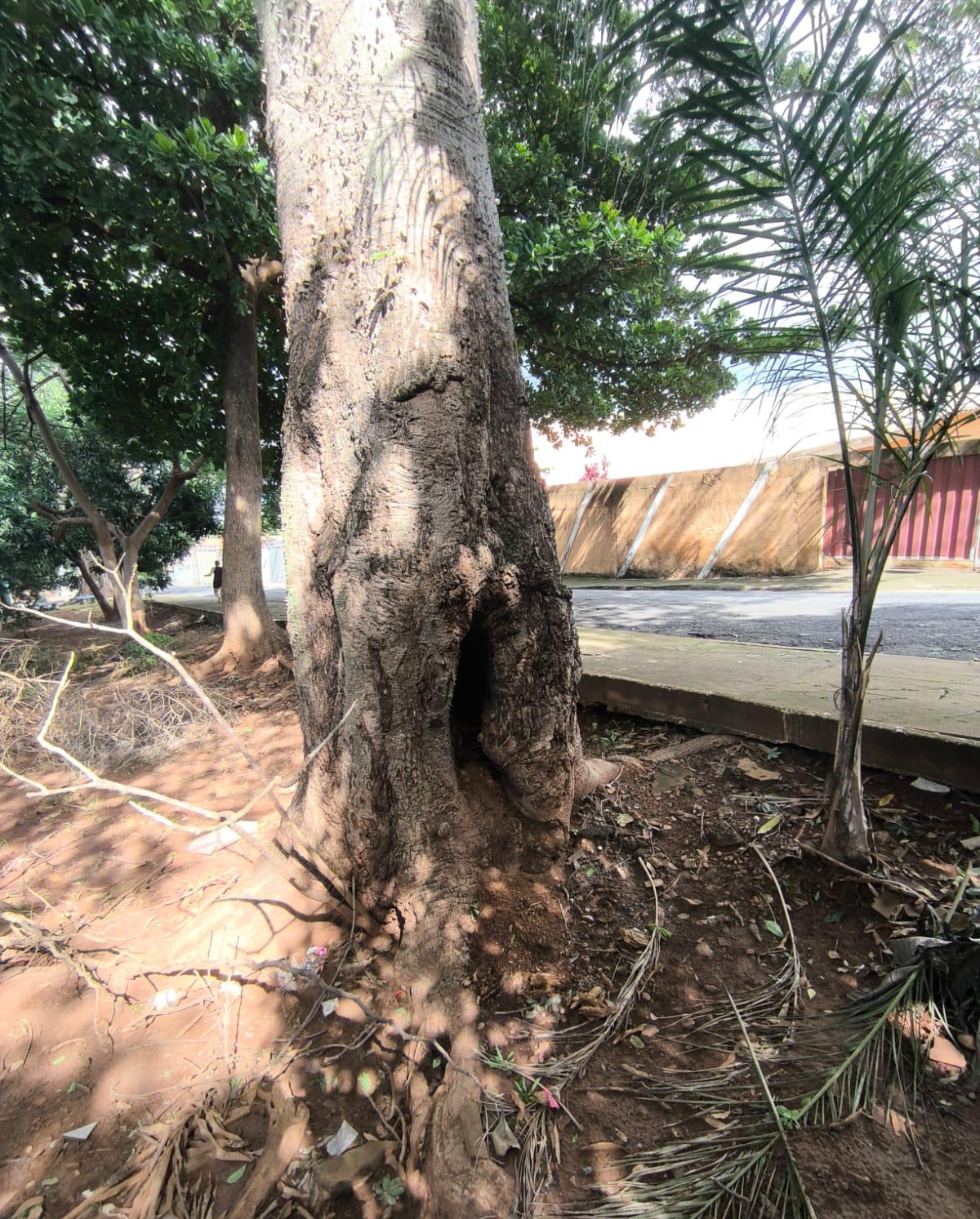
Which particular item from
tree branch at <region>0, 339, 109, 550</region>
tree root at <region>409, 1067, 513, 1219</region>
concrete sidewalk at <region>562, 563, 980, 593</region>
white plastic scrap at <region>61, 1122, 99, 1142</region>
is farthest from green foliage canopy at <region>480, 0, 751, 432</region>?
tree branch at <region>0, 339, 109, 550</region>

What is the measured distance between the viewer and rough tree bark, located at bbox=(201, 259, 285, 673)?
610 cm

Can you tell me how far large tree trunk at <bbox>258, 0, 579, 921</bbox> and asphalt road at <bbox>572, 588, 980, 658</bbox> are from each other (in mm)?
2316

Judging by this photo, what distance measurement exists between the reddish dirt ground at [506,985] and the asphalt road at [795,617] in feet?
8.10

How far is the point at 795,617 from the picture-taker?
565cm

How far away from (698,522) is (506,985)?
11232 mm

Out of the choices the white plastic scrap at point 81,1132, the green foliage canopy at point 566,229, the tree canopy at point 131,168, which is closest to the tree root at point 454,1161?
the white plastic scrap at point 81,1132

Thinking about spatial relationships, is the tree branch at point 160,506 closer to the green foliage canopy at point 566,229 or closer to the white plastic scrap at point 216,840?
the green foliage canopy at point 566,229

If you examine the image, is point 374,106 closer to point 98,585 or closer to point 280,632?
point 280,632

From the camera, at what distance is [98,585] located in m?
11.9

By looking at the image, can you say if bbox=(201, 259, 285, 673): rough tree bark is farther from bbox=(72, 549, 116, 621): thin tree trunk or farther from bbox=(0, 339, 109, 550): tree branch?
bbox=(72, 549, 116, 621): thin tree trunk

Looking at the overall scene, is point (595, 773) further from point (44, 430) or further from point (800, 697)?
point (44, 430)

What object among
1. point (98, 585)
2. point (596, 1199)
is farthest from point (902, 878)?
point (98, 585)

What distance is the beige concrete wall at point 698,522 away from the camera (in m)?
10.2

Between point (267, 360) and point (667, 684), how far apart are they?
6814 millimetres
